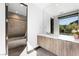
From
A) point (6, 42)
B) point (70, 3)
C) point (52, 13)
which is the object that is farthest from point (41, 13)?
point (6, 42)

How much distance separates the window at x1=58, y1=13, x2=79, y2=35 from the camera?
148 cm

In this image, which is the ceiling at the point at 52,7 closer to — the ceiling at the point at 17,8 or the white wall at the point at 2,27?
the ceiling at the point at 17,8

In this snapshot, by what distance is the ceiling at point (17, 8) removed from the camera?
1.46 metres

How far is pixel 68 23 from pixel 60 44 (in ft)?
1.29

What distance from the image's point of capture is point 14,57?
146 cm

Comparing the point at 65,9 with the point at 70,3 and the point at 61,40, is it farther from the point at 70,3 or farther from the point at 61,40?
the point at 61,40

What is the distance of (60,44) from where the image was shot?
1.64m

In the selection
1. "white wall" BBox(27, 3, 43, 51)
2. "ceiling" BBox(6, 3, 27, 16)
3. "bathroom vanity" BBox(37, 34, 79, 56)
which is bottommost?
"bathroom vanity" BBox(37, 34, 79, 56)

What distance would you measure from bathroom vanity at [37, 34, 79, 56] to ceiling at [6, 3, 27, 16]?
485 millimetres

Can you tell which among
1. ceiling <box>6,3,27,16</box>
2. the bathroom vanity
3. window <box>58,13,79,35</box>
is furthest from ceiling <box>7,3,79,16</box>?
the bathroom vanity

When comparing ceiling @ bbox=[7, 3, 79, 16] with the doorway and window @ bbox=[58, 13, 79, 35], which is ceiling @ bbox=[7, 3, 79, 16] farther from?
window @ bbox=[58, 13, 79, 35]

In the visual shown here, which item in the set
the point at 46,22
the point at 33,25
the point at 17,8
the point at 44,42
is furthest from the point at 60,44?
the point at 17,8

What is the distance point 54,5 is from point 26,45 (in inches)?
32.1

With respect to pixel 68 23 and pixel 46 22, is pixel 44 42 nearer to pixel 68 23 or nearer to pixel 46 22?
pixel 46 22
